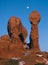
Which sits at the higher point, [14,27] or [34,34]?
[14,27]

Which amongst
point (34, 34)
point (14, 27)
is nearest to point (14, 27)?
point (14, 27)

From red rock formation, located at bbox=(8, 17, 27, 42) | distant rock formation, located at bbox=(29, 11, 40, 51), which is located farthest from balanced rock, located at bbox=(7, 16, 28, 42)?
distant rock formation, located at bbox=(29, 11, 40, 51)

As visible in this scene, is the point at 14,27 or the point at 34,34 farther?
the point at 34,34

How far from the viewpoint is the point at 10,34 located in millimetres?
112750

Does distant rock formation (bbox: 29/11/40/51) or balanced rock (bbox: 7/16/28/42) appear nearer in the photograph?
balanced rock (bbox: 7/16/28/42)

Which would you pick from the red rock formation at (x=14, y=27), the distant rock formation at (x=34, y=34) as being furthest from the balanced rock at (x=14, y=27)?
the distant rock formation at (x=34, y=34)

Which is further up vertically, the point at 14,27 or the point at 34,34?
the point at 14,27

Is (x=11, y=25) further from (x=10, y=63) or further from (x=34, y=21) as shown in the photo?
(x=10, y=63)

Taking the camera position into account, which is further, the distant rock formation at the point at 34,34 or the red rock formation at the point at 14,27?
the distant rock formation at the point at 34,34

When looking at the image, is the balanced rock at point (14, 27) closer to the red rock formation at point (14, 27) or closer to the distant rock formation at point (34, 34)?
the red rock formation at point (14, 27)

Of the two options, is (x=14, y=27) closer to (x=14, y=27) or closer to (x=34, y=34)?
(x=14, y=27)

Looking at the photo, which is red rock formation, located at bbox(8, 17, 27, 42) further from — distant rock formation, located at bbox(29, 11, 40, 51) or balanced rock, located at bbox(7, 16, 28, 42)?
distant rock formation, located at bbox(29, 11, 40, 51)

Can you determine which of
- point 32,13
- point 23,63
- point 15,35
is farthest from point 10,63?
point 32,13

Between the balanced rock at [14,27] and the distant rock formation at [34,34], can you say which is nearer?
the balanced rock at [14,27]
